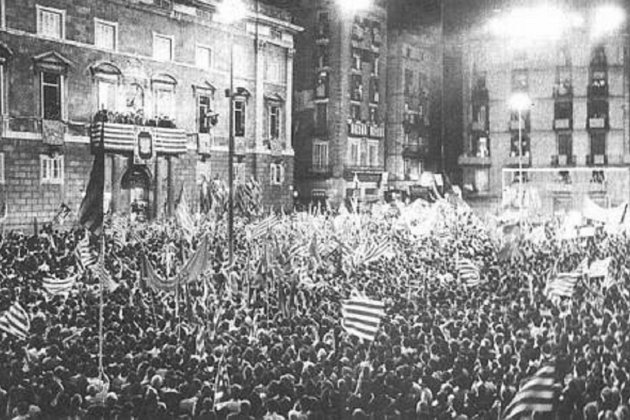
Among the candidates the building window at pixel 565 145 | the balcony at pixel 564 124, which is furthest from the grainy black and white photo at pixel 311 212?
the balcony at pixel 564 124

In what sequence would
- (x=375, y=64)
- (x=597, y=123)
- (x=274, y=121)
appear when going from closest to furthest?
(x=274, y=121), (x=375, y=64), (x=597, y=123)

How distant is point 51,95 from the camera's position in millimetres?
31219

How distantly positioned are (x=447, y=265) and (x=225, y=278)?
6694 mm

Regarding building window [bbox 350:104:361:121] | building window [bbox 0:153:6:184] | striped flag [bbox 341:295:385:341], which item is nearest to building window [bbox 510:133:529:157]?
building window [bbox 350:104:361:121]

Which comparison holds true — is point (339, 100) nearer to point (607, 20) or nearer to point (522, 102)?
point (522, 102)

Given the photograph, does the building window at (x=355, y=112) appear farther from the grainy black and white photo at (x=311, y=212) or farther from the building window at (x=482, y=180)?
the building window at (x=482, y=180)

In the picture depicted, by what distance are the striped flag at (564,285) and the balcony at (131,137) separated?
20.8 m

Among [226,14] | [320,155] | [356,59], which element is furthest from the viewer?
[320,155]

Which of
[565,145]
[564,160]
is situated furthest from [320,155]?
[565,145]

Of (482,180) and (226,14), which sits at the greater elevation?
(226,14)

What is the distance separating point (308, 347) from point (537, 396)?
399 cm

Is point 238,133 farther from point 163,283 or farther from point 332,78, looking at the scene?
point 163,283

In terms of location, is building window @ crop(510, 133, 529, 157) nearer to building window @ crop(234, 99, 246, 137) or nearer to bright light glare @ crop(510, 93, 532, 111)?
bright light glare @ crop(510, 93, 532, 111)

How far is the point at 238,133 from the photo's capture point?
4009 cm
